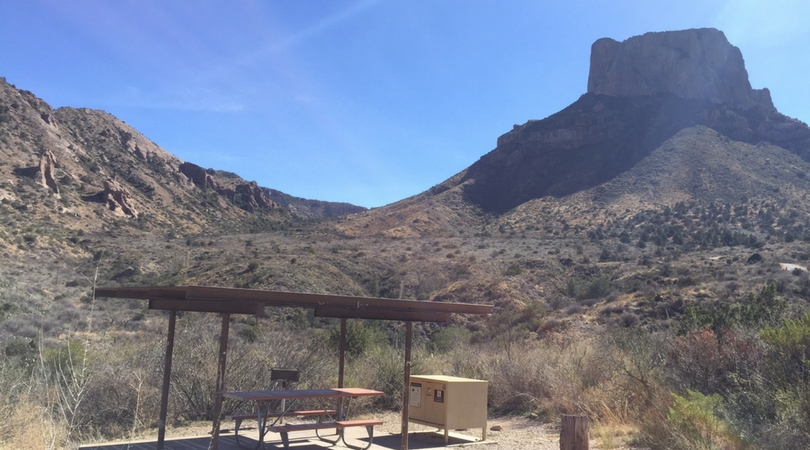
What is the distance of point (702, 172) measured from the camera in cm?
5806

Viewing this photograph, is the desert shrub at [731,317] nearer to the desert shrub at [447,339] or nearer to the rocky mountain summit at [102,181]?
the desert shrub at [447,339]

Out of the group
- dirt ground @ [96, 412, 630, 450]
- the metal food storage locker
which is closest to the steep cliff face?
dirt ground @ [96, 412, 630, 450]

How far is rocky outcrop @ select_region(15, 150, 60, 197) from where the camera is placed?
44594mm

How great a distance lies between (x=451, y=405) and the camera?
9469 mm

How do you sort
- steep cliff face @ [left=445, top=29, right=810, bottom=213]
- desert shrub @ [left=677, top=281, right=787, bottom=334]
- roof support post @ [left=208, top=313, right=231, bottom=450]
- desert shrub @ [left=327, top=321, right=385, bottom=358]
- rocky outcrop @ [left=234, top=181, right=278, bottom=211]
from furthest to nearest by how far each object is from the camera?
rocky outcrop @ [left=234, top=181, right=278, bottom=211] → steep cliff face @ [left=445, top=29, right=810, bottom=213] → desert shrub @ [left=327, top=321, right=385, bottom=358] → desert shrub @ [left=677, top=281, right=787, bottom=334] → roof support post @ [left=208, top=313, right=231, bottom=450]

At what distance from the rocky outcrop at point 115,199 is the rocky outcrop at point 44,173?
2.64m

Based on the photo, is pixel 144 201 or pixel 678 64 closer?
Answer: pixel 144 201

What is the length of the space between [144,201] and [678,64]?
65713 mm

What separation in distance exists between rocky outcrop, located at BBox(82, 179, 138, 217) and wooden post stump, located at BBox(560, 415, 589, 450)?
48.0 meters

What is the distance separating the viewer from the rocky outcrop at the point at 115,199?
4803 centimetres

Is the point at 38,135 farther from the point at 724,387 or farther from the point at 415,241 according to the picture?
the point at 724,387

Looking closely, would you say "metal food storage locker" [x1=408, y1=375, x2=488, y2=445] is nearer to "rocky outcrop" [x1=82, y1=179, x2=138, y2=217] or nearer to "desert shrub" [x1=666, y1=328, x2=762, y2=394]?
"desert shrub" [x1=666, y1=328, x2=762, y2=394]

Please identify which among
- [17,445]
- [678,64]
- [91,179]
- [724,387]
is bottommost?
[17,445]

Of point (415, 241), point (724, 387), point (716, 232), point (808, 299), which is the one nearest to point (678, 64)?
point (716, 232)
